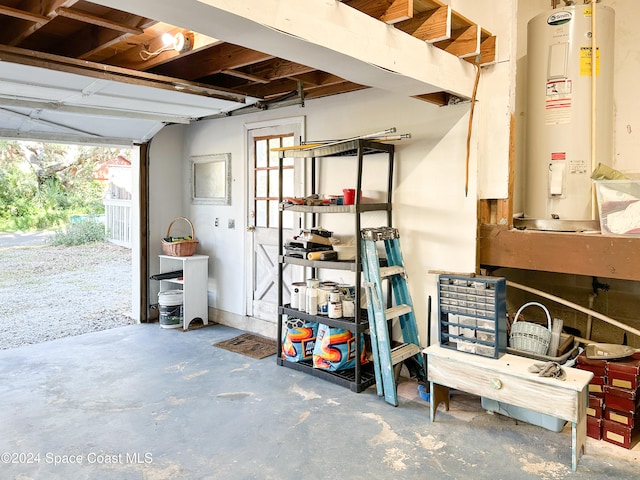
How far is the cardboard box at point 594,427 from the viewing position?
260 centimetres

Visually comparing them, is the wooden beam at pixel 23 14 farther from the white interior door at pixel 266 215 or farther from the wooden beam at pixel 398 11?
the white interior door at pixel 266 215

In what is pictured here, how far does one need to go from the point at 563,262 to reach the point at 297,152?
212 centimetres

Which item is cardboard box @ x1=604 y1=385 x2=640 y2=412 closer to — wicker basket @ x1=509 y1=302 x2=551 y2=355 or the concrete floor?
the concrete floor

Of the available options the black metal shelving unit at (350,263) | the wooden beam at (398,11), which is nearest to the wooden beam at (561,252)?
the black metal shelving unit at (350,263)

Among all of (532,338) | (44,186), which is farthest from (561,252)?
(44,186)

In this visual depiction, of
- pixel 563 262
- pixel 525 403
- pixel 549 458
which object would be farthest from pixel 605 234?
pixel 549 458

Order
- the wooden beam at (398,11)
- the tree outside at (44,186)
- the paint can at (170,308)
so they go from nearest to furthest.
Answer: the wooden beam at (398,11)
the paint can at (170,308)
the tree outside at (44,186)

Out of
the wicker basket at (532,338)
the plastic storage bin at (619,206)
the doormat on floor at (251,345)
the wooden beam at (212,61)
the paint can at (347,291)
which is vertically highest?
the wooden beam at (212,61)

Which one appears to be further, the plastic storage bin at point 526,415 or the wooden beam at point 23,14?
the plastic storage bin at point 526,415

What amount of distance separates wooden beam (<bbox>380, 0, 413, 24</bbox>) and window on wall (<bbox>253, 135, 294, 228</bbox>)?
93.1 inches

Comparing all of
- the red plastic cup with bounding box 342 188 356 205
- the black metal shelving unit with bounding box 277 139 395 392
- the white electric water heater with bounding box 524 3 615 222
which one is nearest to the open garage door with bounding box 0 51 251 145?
the black metal shelving unit with bounding box 277 139 395 392

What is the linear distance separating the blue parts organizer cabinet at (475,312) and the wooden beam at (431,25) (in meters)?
1.41

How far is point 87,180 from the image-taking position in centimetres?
1203

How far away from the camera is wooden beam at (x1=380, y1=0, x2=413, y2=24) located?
2.09 m
